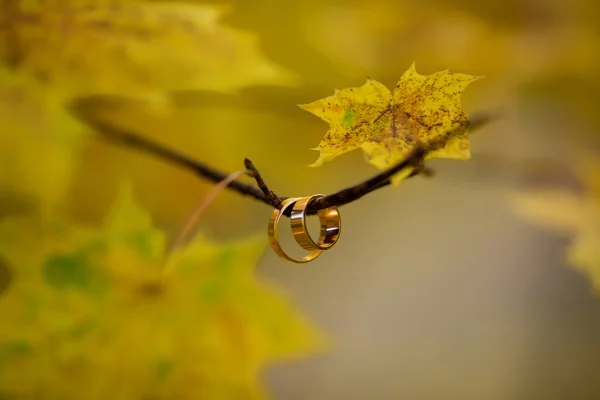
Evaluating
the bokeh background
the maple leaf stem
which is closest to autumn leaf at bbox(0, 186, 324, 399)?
the bokeh background

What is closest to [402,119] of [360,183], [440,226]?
[360,183]

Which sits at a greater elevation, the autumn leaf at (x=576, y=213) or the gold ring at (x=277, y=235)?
the autumn leaf at (x=576, y=213)

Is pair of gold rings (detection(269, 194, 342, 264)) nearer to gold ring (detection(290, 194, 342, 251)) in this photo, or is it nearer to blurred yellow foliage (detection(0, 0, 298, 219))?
gold ring (detection(290, 194, 342, 251))

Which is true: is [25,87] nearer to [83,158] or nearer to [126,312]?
[83,158]

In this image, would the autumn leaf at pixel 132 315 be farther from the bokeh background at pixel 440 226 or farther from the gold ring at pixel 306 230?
the gold ring at pixel 306 230

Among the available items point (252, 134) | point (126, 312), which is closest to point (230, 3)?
point (252, 134)

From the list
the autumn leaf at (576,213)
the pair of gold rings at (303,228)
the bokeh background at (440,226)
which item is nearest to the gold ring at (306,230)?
the pair of gold rings at (303,228)

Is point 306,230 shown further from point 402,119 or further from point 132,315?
point 132,315
